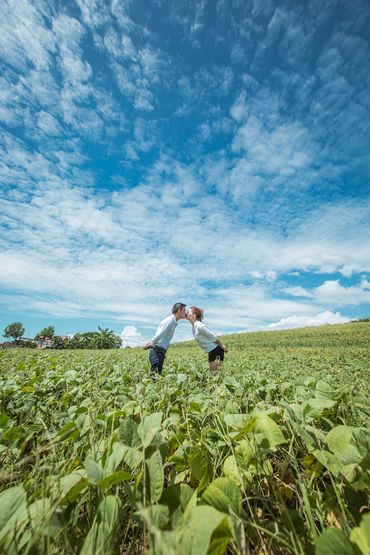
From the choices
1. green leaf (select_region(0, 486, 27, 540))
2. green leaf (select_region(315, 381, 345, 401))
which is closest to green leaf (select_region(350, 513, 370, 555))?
green leaf (select_region(0, 486, 27, 540))

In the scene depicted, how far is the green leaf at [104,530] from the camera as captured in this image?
71 centimetres

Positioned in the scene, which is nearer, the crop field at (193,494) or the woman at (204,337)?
the crop field at (193,494)

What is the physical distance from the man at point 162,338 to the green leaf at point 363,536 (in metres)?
5.24

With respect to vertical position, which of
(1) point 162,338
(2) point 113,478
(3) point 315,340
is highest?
(3) point 315,340

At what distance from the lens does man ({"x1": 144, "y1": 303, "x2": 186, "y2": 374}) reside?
5879mm

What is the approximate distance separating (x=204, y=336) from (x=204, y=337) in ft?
0.11

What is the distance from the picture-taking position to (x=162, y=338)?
6.05 meters

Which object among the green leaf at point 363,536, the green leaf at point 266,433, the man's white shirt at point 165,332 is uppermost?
the man's white shirt at point 165,332

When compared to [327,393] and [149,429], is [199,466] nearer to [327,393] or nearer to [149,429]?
[149,429]

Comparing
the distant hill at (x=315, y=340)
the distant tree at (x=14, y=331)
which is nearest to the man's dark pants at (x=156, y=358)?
the distant hill at (x=315, y=340)

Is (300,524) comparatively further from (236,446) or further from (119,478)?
(119,478)

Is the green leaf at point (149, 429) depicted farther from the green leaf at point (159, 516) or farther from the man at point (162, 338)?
the man at point (162, 338)

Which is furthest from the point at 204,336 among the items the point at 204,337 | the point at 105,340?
the point at 105,340

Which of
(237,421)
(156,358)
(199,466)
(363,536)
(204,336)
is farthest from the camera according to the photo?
(204,336)
